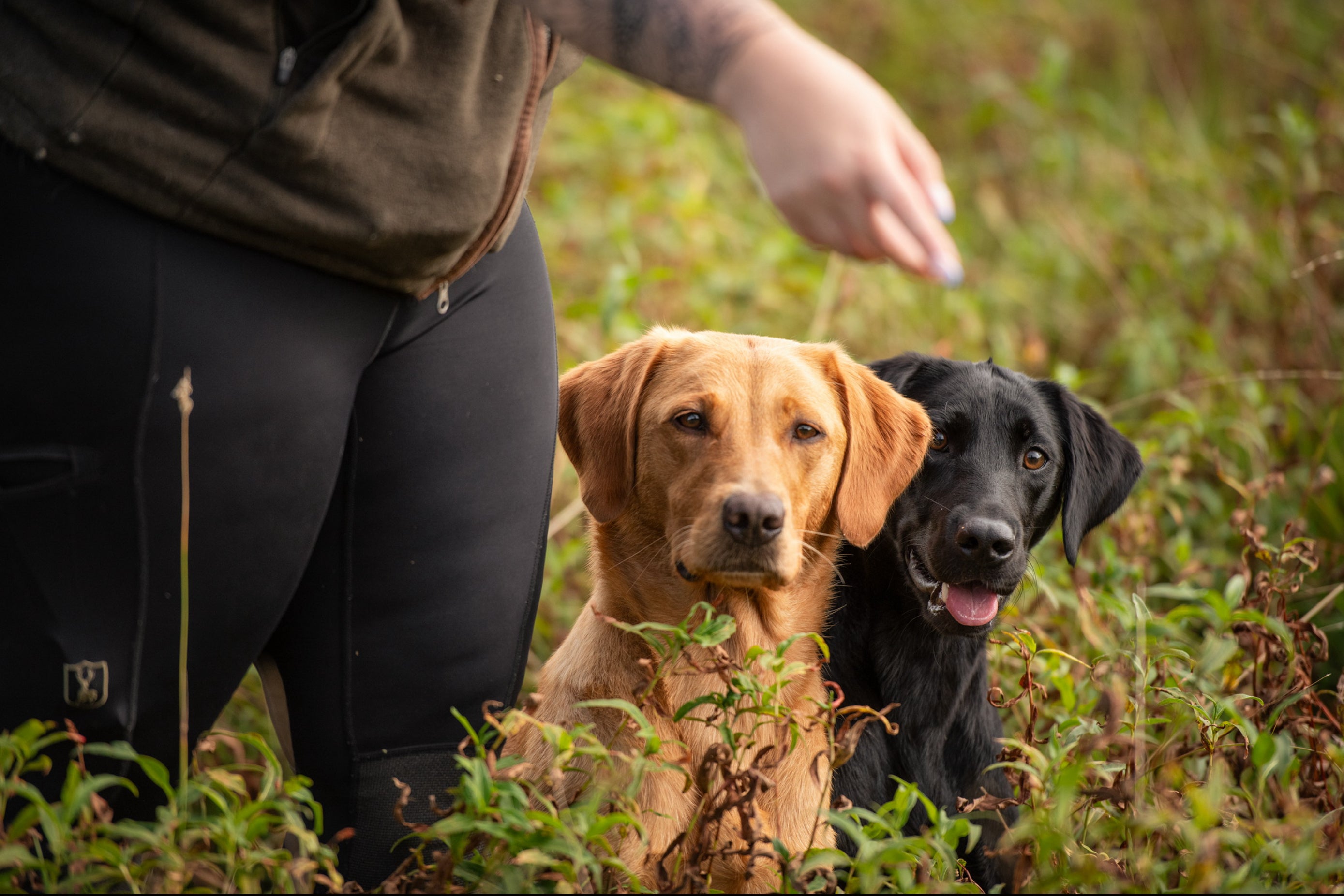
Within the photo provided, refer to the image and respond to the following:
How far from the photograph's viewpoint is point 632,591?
9.71ft

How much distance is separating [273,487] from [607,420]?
118cm

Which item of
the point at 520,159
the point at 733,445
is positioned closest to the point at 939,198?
the point at 520,159

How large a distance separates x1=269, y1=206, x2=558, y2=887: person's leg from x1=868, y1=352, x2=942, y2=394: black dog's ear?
1417 mm

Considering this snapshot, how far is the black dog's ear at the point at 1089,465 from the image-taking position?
11.0 ft

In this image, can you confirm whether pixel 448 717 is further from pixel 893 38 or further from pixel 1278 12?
pixel 893 38

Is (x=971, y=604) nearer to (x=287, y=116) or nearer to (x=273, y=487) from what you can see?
(x=273, y=487)

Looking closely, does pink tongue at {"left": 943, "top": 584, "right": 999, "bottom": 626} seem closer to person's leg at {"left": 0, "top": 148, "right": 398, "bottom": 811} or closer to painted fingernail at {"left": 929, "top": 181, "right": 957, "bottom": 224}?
person's leg at {"left": 0, "top": 148, "right": 398, "bottom": 811}

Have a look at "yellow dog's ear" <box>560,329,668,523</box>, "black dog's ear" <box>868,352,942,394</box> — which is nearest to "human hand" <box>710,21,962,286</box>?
"yellow dog's ear" <box>560,329,668,523</box>

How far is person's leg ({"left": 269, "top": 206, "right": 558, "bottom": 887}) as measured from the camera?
2.15 metres

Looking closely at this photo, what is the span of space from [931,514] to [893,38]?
887 centimetres

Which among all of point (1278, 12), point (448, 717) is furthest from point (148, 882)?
point (1278, 12)

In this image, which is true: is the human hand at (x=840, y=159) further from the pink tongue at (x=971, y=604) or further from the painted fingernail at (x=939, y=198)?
the pink tongue at (x=971, y=604)

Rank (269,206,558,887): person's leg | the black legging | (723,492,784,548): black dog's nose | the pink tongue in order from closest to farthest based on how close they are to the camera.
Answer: the black legging, (269,206,558,887): person's leg, (723,492,784,548): black dog's nose, the pink tongue

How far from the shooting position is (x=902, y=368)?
3.47 meters
